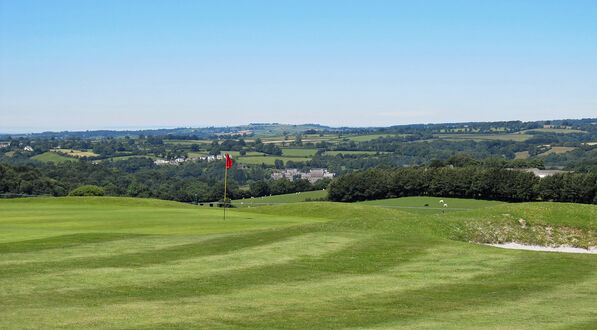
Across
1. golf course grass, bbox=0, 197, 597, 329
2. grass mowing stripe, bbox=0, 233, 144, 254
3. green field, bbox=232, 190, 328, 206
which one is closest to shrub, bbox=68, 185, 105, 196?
green field, bbox=232, 190, 328, 206

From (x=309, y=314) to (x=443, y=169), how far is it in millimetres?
101127

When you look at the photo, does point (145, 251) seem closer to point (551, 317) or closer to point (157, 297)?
point (157, 297)

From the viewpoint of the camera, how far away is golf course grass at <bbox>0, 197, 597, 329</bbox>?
1528cm

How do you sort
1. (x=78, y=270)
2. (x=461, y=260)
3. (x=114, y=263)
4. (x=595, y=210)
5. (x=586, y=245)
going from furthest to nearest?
(x=595, y=210) → (x=586, y=245) → (x=461, y=260) → (x=114, y=263) → (x=78, y=270)

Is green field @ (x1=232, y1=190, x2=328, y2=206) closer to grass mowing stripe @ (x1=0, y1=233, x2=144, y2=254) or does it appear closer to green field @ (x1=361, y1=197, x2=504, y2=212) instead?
green field @ (x1=361, y1=197, x2=504, y2=212)

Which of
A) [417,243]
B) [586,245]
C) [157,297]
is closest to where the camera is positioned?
[157,297]

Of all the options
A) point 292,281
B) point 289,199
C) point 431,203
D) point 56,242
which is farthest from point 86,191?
point 292,281

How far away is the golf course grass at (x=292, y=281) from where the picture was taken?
15.3 meters

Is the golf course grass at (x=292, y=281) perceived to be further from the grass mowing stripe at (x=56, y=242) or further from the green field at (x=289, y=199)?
the green field at (x=289, y=199)

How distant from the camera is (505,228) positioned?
39.1 m

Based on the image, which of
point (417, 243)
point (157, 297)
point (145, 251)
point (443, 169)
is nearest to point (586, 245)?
point (417, 243)

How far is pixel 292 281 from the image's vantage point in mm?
20438

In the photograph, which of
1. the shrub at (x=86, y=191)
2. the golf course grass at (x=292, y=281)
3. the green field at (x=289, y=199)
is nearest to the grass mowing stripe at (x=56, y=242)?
the golf course grass at (x=292, y=281)

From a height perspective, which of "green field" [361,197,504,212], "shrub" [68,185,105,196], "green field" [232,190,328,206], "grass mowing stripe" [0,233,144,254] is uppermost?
"grass mowing stripe" [0,233,144,254]
